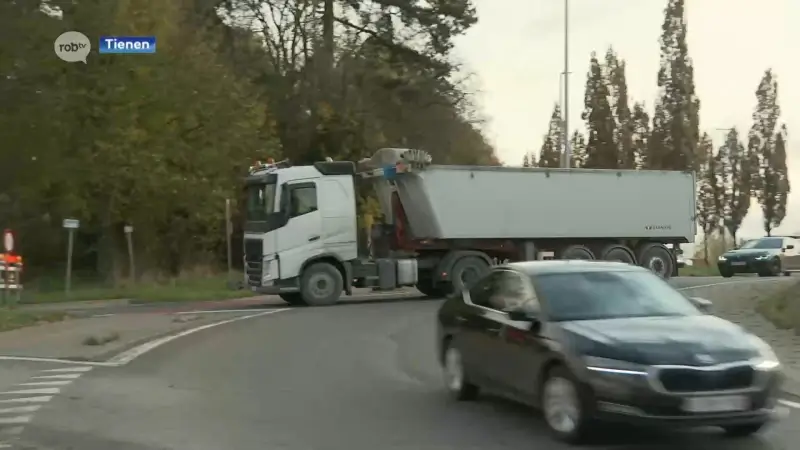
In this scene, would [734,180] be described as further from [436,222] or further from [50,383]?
[50,383]

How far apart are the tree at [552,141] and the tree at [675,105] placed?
19.0 m

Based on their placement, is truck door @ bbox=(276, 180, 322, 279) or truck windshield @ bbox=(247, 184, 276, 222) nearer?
truck door @ bbox=(276, 180, 322, 279)

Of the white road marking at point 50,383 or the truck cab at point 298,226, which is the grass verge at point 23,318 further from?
the white road marking at point 50,383

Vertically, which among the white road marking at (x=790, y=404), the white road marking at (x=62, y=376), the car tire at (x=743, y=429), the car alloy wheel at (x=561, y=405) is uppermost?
the car alloy wheel at (x=561, y=405)

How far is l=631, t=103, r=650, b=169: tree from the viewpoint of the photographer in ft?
180

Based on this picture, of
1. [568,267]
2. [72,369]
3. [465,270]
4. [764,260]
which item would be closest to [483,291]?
[568,267]

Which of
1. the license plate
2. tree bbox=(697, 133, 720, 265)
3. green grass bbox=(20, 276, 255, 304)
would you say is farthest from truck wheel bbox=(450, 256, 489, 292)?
tree bbox=(697, 133, 720, 265)

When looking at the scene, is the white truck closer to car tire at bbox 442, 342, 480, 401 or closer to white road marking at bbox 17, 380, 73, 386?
white road marking at bbox 17, 380, 73, 386

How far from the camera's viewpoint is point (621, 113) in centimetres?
5675

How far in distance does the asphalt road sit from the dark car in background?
25.3 m

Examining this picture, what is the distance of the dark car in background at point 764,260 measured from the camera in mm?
39312

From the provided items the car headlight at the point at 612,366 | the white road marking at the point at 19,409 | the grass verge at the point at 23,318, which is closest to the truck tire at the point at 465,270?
the grass verge at the point at 23,318

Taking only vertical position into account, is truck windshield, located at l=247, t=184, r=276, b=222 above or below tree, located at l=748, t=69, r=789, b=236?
below

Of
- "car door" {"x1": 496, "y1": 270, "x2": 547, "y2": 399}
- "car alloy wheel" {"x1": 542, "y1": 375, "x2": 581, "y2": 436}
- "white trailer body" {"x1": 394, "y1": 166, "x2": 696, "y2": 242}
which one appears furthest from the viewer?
"white trailer body" {"x1": 394, "y1": 166, "x2": 696, "y2": 242}
